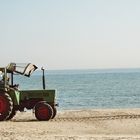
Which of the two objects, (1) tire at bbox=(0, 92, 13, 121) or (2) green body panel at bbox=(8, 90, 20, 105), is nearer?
(1) tire at bbox=(0, 92, 13, 121)

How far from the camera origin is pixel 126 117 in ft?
79.0

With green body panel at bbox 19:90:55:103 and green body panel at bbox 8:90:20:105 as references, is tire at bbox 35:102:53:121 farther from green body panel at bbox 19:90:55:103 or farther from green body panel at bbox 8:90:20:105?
green body panel at bbox 8:90:20:105

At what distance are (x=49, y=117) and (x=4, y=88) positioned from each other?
2.27 metres

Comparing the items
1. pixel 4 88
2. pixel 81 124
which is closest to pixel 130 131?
pixel 81 124

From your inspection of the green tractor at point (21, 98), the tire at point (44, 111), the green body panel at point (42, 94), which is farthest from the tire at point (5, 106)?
the green body panel at point (42, 94)

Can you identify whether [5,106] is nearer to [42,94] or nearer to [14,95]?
[14,95]

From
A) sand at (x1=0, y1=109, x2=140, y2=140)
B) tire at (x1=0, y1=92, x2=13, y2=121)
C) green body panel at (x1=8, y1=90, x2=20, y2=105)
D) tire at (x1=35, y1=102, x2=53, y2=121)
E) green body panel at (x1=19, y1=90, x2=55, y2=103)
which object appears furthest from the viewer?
green body panel at (x1=19, y1=90, x2=55, y2=103)

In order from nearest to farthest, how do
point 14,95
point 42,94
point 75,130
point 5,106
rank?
point 75,130
point 5,106
point 14,95
point 42,94

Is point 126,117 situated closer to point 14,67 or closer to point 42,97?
point 42,97

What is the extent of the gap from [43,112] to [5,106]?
1785 mm

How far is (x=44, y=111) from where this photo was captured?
22.1 m

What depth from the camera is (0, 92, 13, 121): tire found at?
2112 cm

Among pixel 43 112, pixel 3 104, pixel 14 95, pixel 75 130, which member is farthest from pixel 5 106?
pixel 75 130

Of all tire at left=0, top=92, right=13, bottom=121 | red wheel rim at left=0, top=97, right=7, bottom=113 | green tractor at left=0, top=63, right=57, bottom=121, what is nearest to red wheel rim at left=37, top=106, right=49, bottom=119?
green tractor at left=0, top=63, right=57, bottom=121
